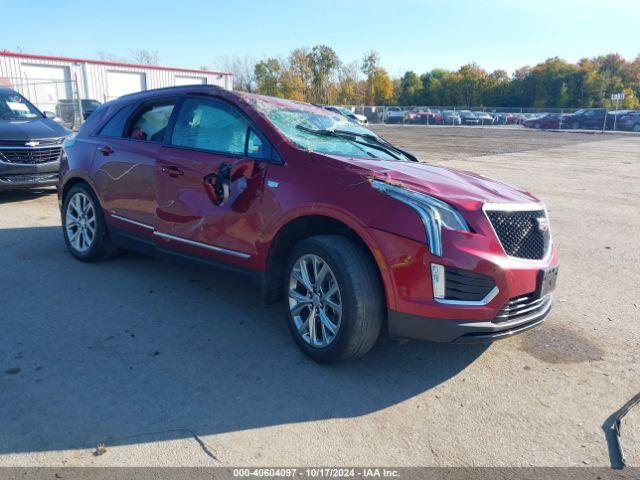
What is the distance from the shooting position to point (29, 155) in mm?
8586

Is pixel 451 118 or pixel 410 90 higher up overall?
pixel 410 90

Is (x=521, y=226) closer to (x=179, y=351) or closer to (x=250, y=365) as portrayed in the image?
(x=250, y=365)

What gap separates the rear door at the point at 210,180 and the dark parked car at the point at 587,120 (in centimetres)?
4817

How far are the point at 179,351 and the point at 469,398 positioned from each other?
6.29 feet

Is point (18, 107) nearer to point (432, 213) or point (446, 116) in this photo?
point (432, 213)

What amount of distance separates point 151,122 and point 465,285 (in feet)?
11.1

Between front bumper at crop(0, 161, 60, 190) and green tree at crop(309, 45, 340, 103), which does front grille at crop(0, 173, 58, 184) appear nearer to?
front bumper at crop(0, 161, 60, 190)

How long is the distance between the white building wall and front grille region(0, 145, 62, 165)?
22.1 metres

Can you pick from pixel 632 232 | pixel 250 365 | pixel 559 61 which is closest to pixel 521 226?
pixel 250 365

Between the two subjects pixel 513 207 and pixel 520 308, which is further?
pixel 513 207

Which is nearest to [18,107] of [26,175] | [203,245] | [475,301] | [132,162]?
[26,175]

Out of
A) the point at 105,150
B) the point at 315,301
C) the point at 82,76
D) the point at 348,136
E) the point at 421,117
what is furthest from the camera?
the point at 421,117

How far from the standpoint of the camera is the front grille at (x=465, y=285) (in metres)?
3.05

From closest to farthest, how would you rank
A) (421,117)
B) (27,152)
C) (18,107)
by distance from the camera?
(27,152) < (18,107) < (421,117)
